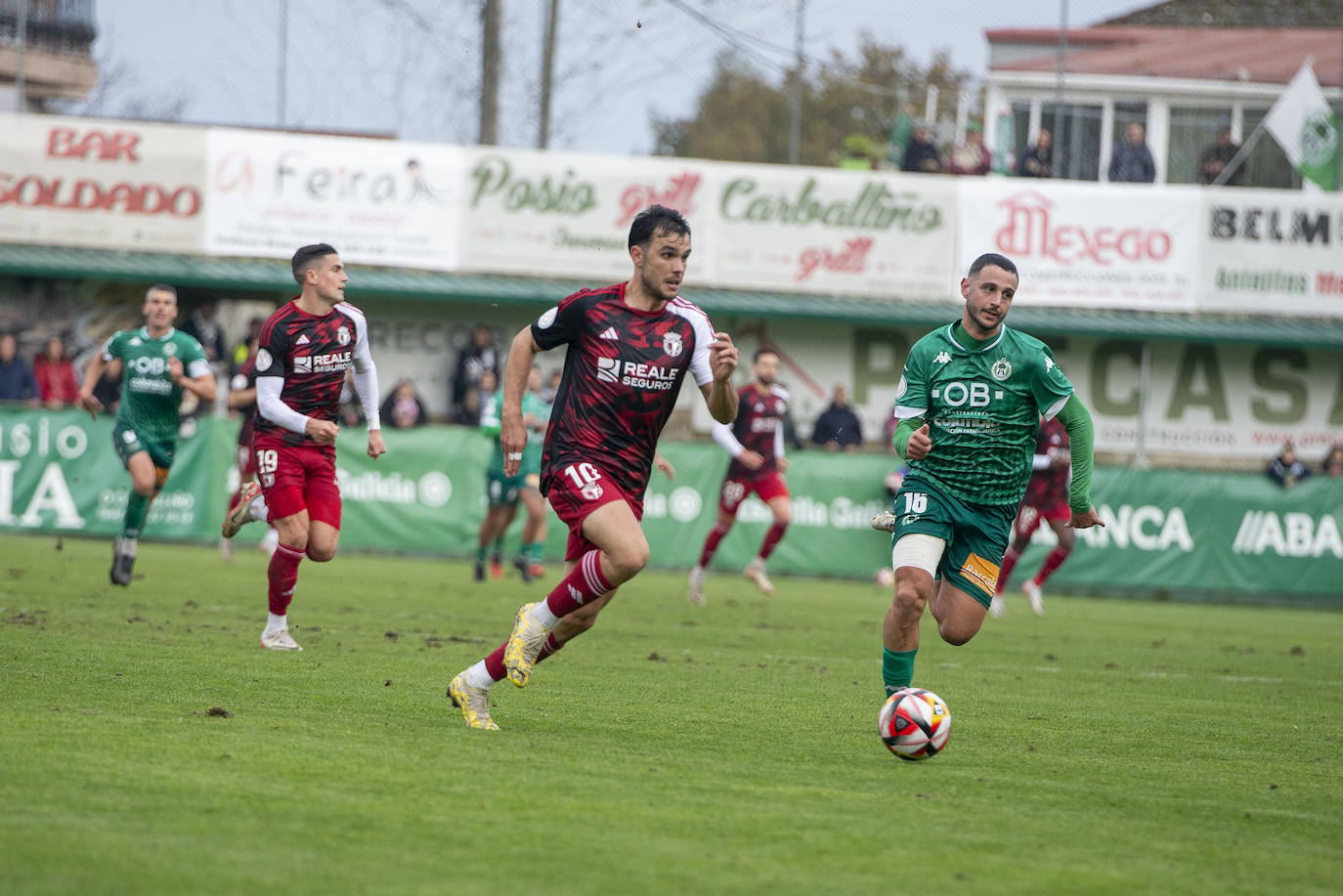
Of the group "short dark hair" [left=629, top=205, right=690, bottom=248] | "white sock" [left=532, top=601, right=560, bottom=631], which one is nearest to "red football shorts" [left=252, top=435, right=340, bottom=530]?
"white sock" [left=532, top=601, right=560, bottom=631]

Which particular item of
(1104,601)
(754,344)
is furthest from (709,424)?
(1104,601)

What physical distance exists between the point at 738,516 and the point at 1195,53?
15272 millimetres

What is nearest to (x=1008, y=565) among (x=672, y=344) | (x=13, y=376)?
(x=672, y=344)

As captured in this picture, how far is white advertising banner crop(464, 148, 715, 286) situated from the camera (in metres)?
22.7

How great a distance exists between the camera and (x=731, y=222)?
22.8m

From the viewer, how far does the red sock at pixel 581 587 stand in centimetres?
647

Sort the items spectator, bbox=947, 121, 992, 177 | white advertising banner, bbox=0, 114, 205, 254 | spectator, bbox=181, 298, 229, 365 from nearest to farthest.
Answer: white advertising banner, bbox=0, 114, 205, 254
spectator, bbox=181, 298, 229, 365
spectator, bbox=947, 121, 992, 177

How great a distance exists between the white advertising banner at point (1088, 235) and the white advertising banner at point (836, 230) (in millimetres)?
486

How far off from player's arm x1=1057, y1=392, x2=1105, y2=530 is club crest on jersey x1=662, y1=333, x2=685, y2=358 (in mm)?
1887

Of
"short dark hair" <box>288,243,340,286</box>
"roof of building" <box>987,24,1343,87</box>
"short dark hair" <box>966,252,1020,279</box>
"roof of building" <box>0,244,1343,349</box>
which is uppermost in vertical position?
"roof of building" <box>987,24,1343,87</box>

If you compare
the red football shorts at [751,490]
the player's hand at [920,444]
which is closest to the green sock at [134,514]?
the red football shorts at [751,490]

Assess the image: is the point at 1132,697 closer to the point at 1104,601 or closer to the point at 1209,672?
the point at 1209,672

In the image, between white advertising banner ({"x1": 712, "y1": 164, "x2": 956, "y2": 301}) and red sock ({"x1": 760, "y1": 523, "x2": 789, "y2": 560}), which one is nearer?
red sock ({"x1": 760, "y1": 523, "x2": 789, "y2": 560})

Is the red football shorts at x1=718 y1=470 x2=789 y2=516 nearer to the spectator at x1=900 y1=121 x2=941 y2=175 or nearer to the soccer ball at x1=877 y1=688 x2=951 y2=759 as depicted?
the spectator at x1=900 y1=121 x2=941 y2=175
